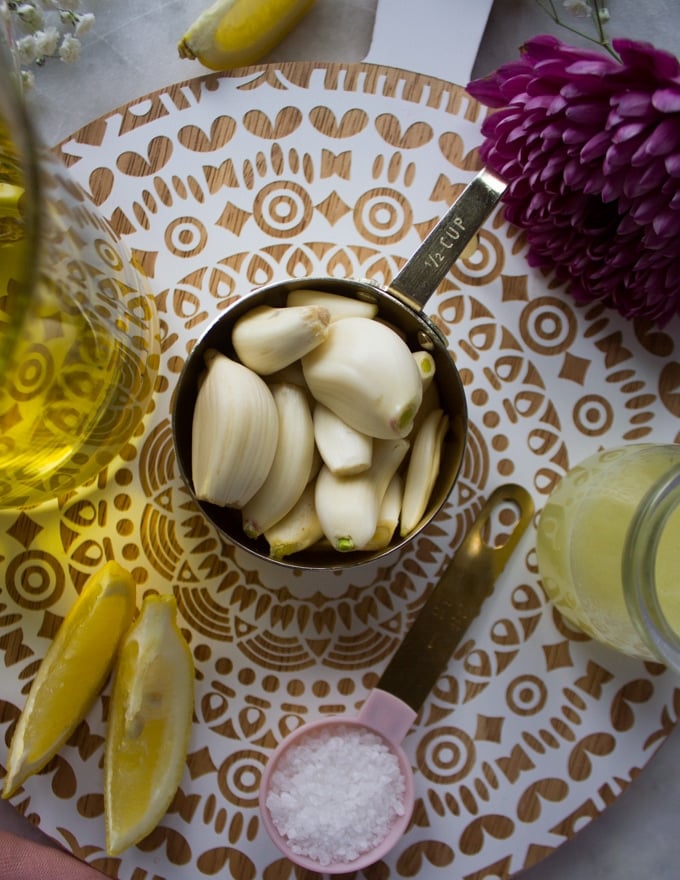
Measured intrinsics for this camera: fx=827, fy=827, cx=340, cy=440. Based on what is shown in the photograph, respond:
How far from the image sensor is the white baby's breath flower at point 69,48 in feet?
2.57

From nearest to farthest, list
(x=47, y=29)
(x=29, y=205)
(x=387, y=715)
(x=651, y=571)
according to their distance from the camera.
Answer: (x=29, y=205), (x=651, y=571), (x=387, y=715), (x=47, y=29)

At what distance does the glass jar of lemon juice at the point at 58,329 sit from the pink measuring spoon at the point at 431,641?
29 centimetres

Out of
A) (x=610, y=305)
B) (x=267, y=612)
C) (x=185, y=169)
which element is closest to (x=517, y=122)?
(x=610, y=305)

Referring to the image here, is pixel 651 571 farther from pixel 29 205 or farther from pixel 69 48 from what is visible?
pixel 69 48

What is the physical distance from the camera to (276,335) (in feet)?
1.99

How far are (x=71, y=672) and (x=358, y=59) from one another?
0.62 m

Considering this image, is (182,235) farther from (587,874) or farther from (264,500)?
(587,874)

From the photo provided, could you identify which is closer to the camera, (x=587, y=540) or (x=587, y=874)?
(x=587, y=540)

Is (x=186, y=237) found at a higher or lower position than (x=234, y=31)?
lower

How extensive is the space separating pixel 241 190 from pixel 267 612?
37 cm

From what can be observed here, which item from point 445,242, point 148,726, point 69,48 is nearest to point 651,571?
point 445,242

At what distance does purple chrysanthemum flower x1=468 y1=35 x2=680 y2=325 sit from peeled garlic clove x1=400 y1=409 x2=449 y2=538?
0.62 ft

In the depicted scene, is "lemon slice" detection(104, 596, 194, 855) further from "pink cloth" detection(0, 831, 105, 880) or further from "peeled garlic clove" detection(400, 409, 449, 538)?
"peeled garlic clove" detection(400, 409, 449, 538)

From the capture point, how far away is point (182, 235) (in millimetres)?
730
